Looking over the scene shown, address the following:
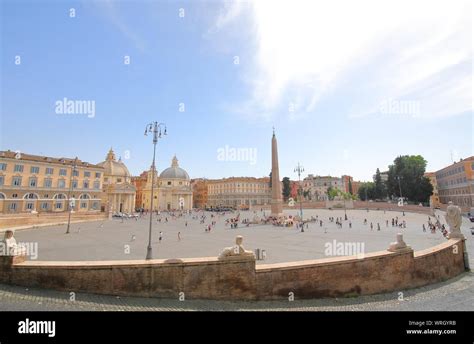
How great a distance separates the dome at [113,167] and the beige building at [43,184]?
25.5 metres

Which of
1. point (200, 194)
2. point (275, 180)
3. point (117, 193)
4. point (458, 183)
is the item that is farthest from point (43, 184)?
point (458, 183)

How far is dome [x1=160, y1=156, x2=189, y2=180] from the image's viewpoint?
314 ft

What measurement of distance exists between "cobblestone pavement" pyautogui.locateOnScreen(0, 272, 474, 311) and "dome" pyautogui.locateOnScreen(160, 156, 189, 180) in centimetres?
9041

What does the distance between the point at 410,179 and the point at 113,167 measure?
81585 millimetres

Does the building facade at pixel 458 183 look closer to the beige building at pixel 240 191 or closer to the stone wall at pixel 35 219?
the beige building at pixel 240 191

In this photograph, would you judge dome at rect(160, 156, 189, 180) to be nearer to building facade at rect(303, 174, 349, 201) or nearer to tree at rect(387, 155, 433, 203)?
building facade at rect(303, 174, 349, 201)

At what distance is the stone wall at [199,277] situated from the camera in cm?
680

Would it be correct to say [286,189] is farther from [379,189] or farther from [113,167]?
[113,167]

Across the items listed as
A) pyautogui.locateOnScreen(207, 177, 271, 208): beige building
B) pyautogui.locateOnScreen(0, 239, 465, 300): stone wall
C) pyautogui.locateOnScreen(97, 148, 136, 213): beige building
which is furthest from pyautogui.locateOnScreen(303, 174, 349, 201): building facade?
pyautogui.locateOnScreen(0, 239, 465, 300): stone wall

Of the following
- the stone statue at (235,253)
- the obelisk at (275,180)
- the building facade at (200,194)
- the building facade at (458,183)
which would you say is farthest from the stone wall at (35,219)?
the building facade at (458,183)
